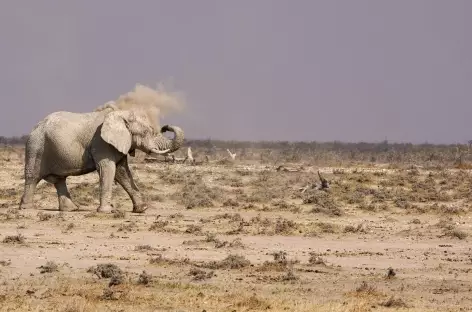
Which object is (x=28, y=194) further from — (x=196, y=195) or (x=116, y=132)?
(x=196, y=195)

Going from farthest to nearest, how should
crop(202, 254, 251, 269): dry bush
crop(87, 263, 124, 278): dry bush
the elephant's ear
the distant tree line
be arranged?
the distant tree line → the elephant's ear → crop(202, 254, 251, 269): dry bush → crop(87, 263, 124, 278): dry bush

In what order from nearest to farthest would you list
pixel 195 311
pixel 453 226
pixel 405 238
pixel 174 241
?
1. pixel 195 311
2. pixel 174 241
3. pixel 405 238
4. pixel 453 226

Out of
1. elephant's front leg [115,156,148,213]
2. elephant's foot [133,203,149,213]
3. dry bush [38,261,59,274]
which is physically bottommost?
dry bush [38,261,59,274]

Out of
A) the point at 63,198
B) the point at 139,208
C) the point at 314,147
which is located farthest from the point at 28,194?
the point at 314,147

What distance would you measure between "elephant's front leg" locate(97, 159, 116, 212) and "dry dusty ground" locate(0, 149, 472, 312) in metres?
0.49

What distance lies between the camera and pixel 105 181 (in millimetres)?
23609

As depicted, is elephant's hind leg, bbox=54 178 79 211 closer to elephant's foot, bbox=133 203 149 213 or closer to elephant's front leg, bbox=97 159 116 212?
→ elephant's front leg, bbox=97 159 116 212

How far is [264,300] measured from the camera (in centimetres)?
1291

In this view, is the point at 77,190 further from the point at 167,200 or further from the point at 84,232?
the point at 84,232

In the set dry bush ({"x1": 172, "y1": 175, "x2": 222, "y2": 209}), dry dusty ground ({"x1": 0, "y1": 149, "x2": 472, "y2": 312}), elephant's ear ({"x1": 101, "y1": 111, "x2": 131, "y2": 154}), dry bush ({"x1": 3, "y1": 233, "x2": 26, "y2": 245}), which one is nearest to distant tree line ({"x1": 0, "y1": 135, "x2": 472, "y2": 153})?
dry bush ({"x1": 172, "y1": 175, "x2": 222, "y2": 209})

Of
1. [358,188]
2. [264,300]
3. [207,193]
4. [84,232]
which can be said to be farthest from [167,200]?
[264,300]

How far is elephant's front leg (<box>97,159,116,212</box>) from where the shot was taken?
2362cm

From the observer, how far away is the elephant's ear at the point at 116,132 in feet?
77.2

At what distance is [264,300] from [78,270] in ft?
11.5
